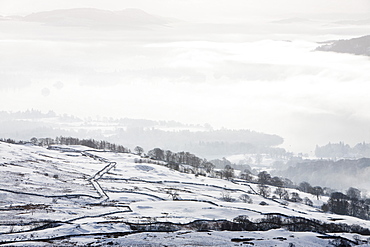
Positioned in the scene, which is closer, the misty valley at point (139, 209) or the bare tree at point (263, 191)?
the misty valley at point (139, 209)

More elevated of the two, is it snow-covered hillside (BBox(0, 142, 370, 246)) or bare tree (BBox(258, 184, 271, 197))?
snow-covered hillside (BBox(0, 142, 370, 246))

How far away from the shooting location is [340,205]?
456 ft

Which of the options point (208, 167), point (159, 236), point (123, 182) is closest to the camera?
point (159, 236)

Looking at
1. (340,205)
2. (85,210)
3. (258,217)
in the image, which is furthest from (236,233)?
(340,205)

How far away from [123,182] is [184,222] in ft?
174

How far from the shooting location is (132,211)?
271ft

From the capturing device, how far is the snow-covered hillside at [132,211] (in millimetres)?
60062

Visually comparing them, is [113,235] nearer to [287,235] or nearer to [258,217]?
[287,235]

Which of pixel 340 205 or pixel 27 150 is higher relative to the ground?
pixel 27 150

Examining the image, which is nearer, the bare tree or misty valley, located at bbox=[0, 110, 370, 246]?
misty valley, located at bbox=[0, 110, 370, 246]

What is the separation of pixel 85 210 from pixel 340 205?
86.0 m

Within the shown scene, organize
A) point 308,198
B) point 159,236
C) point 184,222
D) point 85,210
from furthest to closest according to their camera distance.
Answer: point 308,198 < point 85,210 < point 184,222 < point 159,236

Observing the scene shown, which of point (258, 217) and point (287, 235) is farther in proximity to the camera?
point (258, 217)

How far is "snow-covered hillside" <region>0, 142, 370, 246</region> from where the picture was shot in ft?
197
